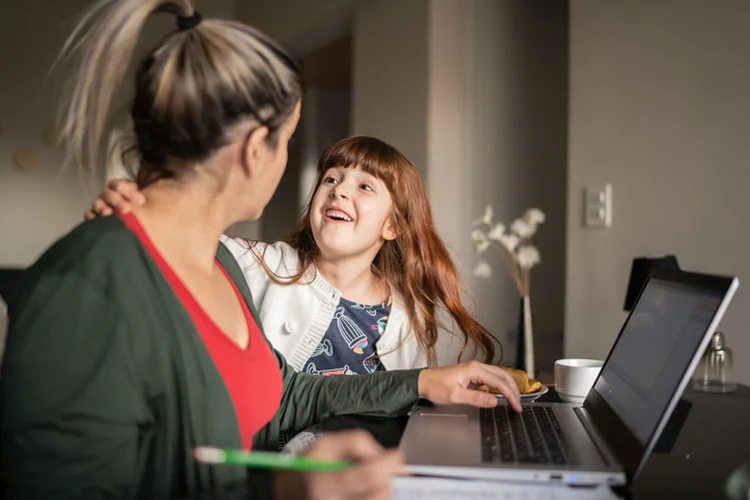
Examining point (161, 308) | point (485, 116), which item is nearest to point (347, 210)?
point (161, 308)

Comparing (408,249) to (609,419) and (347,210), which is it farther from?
(609,419)

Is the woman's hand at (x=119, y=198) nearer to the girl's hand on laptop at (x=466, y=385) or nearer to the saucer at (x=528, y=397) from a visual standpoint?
the girl's hand on laptop at (x=466, y=385)

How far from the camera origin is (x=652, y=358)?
3.13 feet

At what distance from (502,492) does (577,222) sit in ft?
A: 6.03

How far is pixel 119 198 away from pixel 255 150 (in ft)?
0.54

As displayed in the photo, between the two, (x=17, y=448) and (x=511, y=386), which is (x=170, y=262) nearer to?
(x=17, y=448)

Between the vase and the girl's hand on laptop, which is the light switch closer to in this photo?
the vase

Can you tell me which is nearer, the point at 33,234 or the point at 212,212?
the point at 212,212

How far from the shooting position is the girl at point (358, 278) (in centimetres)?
172

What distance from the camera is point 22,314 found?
28.5 inches

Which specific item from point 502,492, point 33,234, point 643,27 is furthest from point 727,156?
point 33,234

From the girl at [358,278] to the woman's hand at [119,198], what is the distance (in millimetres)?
841

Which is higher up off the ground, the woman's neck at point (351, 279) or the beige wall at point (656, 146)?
the beige wall at point (656, 146)

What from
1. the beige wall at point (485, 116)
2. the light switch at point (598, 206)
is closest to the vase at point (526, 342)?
the light switch at point (598, 206)
